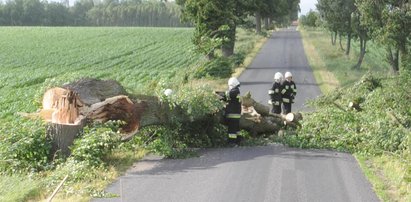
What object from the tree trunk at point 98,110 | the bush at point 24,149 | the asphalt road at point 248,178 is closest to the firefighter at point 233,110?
the asphalt road at point 248,178

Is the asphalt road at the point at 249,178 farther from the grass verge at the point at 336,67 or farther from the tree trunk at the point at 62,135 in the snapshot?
the grass verge at the point at 336,67

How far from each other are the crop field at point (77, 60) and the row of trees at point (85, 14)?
47.2 meters

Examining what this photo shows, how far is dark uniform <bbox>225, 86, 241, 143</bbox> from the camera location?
11.1m

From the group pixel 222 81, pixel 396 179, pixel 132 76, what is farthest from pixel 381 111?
pixel 132 76

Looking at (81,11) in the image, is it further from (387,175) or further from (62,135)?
(387,175)

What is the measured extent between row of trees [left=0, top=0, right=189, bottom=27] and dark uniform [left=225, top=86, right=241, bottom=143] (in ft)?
362

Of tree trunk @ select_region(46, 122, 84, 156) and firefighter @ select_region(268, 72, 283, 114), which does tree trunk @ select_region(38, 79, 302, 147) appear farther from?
firefighter @ select_region(268, 72, 283, 114)

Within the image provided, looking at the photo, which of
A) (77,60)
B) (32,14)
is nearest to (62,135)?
(77,60)

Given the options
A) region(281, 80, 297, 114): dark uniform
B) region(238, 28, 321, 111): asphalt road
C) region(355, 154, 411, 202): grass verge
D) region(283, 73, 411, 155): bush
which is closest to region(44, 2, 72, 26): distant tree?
region(238, 28, 321, 111): asphalt road

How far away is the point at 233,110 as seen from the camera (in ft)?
36.6

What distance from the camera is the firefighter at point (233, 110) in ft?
36.6

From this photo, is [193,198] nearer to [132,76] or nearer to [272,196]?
[272,196]

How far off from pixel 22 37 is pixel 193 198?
63049 mm

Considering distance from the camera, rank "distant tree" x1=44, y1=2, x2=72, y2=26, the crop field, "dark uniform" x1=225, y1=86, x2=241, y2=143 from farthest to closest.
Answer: "distant tree" x1=44, y1=2, x2=72, y2=26, the crop field, "dark uniform" x1=225, y1=86, x2=241, y2=143
